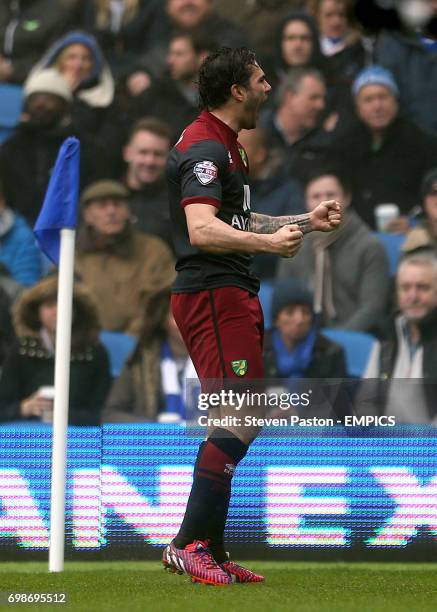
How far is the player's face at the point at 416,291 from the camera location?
324 inches

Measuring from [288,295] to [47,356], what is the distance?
1.85 m

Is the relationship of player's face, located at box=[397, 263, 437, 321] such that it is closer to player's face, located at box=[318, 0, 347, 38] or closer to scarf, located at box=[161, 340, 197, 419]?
scarf, located at box=[161, 340, 197, 419]

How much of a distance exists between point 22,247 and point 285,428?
4637 millimetres

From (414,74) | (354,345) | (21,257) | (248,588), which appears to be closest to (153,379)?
(354,345)

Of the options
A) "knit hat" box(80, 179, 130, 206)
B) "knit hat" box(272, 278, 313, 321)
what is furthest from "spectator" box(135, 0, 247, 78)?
"knit hat" box(272, 278, 313, 321)

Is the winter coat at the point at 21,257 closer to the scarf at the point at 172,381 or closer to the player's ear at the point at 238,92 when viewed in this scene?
the scarf at the point at 172,381

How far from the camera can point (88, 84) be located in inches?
377

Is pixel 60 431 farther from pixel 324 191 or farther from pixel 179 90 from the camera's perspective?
pixel 179 90

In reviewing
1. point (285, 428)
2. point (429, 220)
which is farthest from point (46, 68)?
point (285, 428)

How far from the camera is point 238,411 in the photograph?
4.23 metres

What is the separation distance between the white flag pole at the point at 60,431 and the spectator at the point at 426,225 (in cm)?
413

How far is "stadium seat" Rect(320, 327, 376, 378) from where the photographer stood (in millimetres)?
8227

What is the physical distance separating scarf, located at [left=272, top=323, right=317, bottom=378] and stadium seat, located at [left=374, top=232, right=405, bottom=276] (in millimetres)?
941

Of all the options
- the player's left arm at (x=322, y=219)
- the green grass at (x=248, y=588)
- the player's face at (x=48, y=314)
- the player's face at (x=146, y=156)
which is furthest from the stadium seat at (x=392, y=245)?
the player's left arm at (x=322, y=219)
